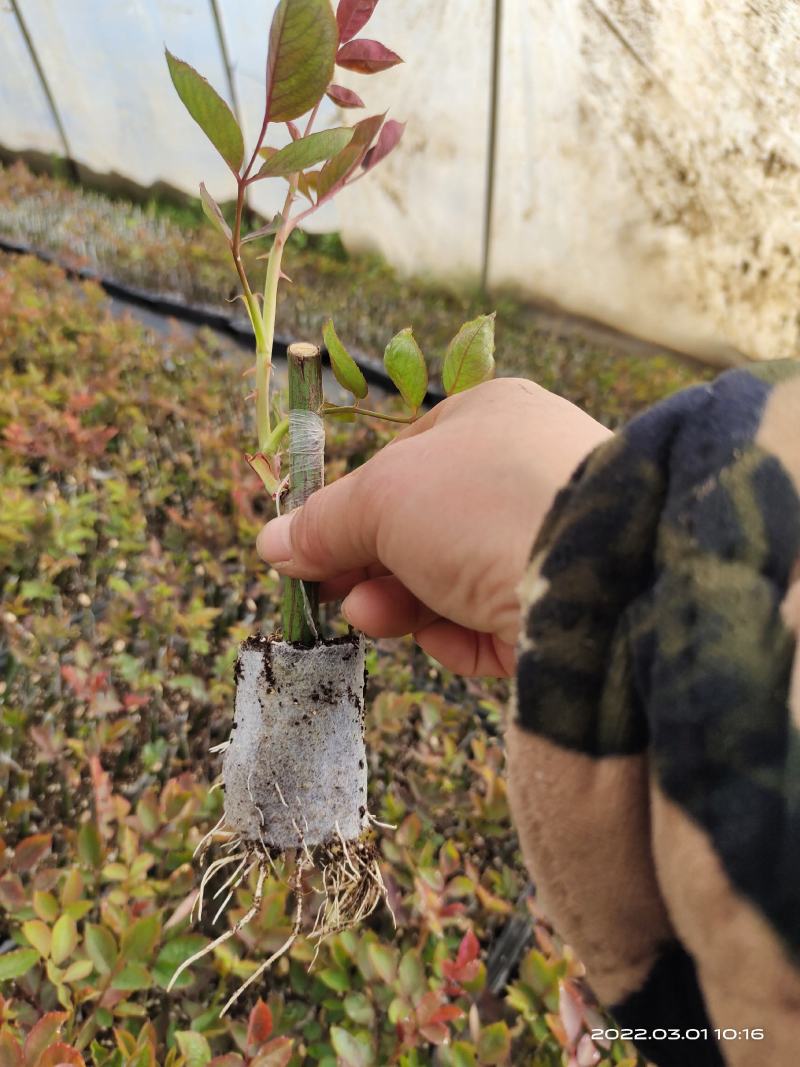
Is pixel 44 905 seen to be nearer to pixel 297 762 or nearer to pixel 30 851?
pixel 30 851

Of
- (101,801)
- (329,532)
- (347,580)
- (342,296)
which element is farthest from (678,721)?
(342,296)

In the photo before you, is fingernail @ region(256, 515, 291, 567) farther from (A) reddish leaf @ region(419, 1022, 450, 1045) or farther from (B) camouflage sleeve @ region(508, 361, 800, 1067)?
(A) reddish leaf @ region(419, 1022, 450, 1045)

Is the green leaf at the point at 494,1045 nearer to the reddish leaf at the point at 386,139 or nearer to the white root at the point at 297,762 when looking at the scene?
the white root at the point at 297,762

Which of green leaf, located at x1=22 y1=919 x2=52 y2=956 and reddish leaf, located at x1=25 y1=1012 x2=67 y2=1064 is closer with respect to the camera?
reddish leaf, located at x1=25 y1=1012 x2=67 y2=1064

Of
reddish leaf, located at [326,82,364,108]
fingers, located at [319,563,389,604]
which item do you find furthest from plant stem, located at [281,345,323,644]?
reddish leaf, located at [326,82,364,108]

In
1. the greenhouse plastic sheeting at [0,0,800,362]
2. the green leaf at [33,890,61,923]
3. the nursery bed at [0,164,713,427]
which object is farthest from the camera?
the nursery bed at [0,164,713,427]
